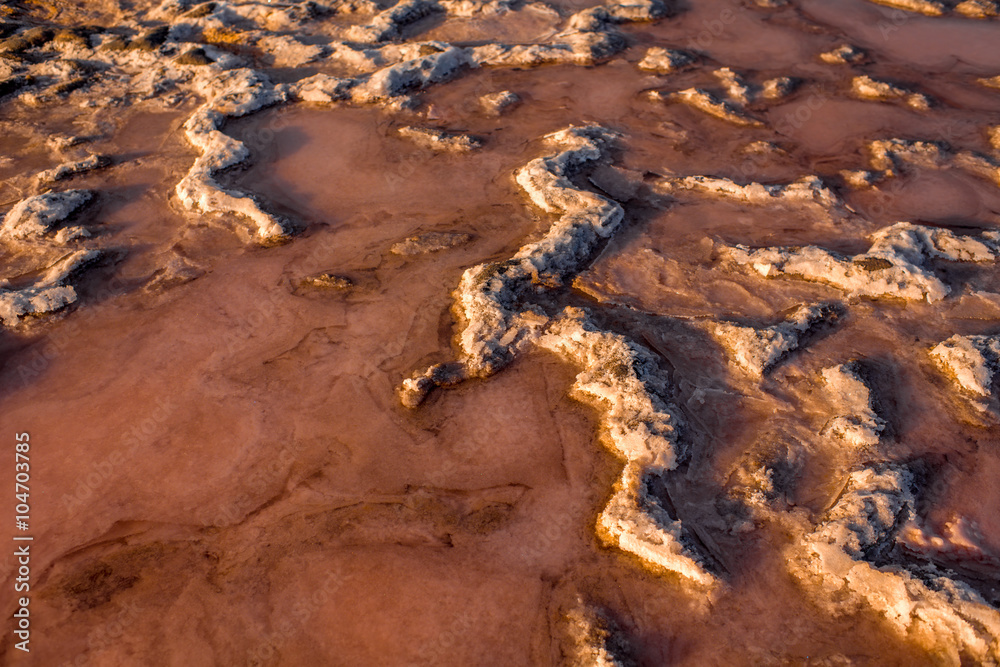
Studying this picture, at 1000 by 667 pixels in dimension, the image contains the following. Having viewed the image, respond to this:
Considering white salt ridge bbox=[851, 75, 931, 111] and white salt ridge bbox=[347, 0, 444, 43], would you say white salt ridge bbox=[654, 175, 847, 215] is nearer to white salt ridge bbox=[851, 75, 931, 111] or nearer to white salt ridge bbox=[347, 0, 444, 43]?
white salt ridge bbox=[851, 75, 931, 111]

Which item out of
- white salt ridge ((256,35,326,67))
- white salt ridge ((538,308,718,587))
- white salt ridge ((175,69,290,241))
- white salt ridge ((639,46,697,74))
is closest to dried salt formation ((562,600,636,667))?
white salt ridge ((538,308,718,587))

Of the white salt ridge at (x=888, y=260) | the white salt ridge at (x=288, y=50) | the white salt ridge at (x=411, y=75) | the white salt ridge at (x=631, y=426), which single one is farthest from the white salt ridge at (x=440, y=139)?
the white salt ridge at (x=888, y=260)

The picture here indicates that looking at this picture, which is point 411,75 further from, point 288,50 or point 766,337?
point 766,337

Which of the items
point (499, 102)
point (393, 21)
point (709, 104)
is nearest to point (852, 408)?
point (709, 104)

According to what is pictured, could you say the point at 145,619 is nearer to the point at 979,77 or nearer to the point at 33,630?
the point at 33,630

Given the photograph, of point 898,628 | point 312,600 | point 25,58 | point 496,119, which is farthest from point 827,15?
point 25,58
